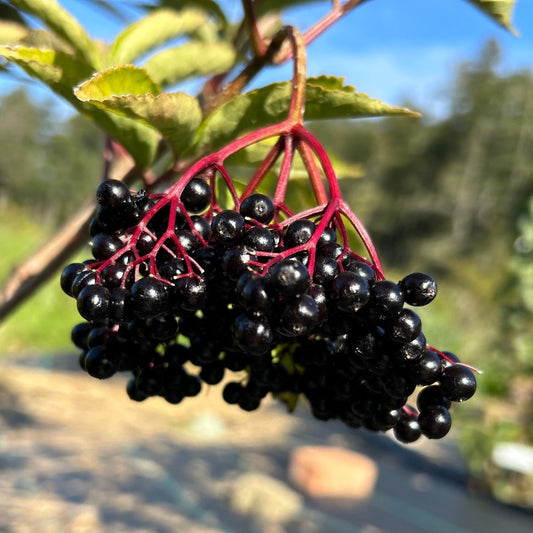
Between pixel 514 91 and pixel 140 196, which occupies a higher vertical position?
pixel 514 91

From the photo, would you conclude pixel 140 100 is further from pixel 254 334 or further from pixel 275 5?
pixel 275 5

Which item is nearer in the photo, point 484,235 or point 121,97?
point 121,97

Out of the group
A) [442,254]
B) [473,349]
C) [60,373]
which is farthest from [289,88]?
[442,254]

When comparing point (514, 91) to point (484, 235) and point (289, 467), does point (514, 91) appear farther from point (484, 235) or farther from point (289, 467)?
point (289, 467)

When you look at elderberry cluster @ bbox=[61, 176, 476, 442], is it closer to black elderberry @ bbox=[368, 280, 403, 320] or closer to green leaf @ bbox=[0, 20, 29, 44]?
black elderberry @ bbox=[368, 280, 403, 320]

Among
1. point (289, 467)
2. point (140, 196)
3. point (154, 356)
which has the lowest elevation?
point (154, 356)

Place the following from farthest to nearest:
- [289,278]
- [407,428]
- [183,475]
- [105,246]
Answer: [183,475] < [407,428] < [105,246] < [289,278]

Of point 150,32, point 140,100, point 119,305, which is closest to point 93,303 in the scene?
point 119,305
